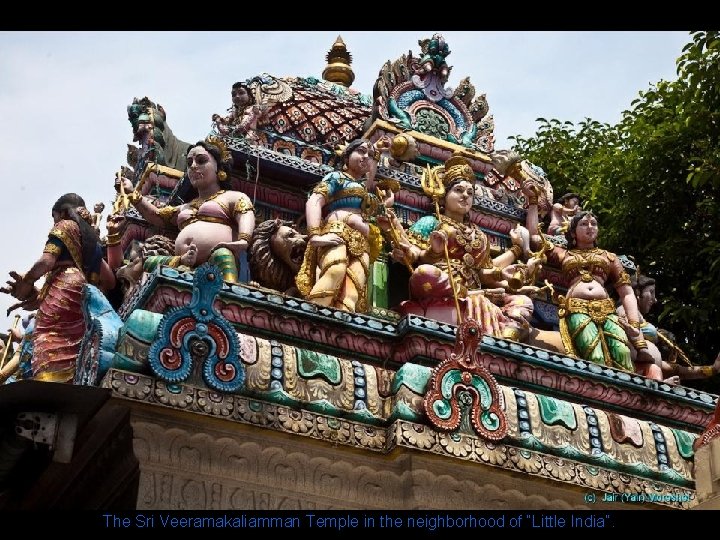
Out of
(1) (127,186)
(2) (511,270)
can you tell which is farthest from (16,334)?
(2) (511,270)

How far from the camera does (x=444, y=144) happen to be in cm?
1288

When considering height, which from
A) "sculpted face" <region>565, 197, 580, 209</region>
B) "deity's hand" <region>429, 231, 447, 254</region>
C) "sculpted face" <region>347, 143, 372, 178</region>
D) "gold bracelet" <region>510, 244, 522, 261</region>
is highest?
Answer: "sculpted face" <region>565, 197, 580, 209</region>

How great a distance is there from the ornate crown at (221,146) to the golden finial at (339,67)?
196 inches

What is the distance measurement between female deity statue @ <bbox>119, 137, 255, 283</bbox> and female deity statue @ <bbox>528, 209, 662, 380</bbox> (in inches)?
123

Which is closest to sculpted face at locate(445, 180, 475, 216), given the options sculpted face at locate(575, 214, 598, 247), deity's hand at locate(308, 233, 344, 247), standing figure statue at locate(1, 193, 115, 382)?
sculpted face at locate(575, 214, 598, 247)

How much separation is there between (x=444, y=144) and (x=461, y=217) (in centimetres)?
135

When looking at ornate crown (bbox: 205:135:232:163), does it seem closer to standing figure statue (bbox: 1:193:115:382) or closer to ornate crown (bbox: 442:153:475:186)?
standing figure statue (bbox: 1:193:115:382)

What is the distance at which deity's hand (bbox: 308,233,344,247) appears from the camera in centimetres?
1038

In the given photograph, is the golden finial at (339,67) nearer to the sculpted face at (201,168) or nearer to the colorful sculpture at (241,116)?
the colorful sculpture at (241,116)

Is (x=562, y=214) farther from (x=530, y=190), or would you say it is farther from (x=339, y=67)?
(x=339, y=67)

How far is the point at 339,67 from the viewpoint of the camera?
52.6 ft
